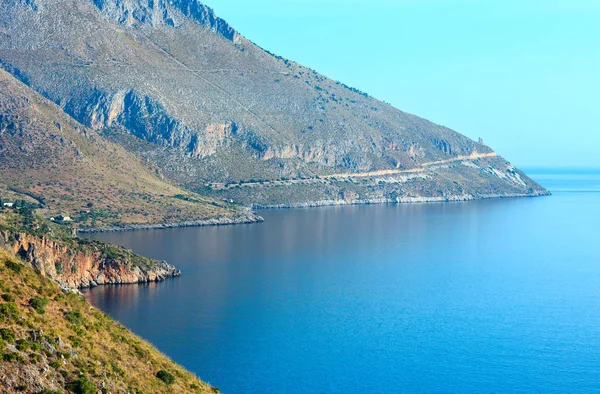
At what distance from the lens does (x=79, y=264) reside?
78.1 m

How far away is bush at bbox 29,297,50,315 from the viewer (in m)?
33.2

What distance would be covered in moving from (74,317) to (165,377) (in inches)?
163

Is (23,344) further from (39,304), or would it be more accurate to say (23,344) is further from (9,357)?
(39,304)

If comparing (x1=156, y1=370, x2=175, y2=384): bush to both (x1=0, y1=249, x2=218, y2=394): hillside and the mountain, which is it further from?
the mountain

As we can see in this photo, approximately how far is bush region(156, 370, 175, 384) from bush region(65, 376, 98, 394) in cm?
537

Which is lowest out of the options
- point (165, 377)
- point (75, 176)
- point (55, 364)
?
point (165, 377)

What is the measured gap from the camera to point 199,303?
7350 centimetres

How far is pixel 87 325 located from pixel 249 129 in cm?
15935

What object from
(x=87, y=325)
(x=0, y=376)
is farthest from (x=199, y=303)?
(x=0, y=376)

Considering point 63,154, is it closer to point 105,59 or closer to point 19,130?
point 19,130

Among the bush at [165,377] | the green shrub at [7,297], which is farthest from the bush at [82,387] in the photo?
the bush at [165,377]

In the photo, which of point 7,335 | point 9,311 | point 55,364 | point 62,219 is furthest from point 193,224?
point 7,335

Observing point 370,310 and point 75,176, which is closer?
point 370,310

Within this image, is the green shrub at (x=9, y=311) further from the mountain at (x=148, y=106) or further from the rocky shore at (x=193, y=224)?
the mountain at (x=148, y=106)
